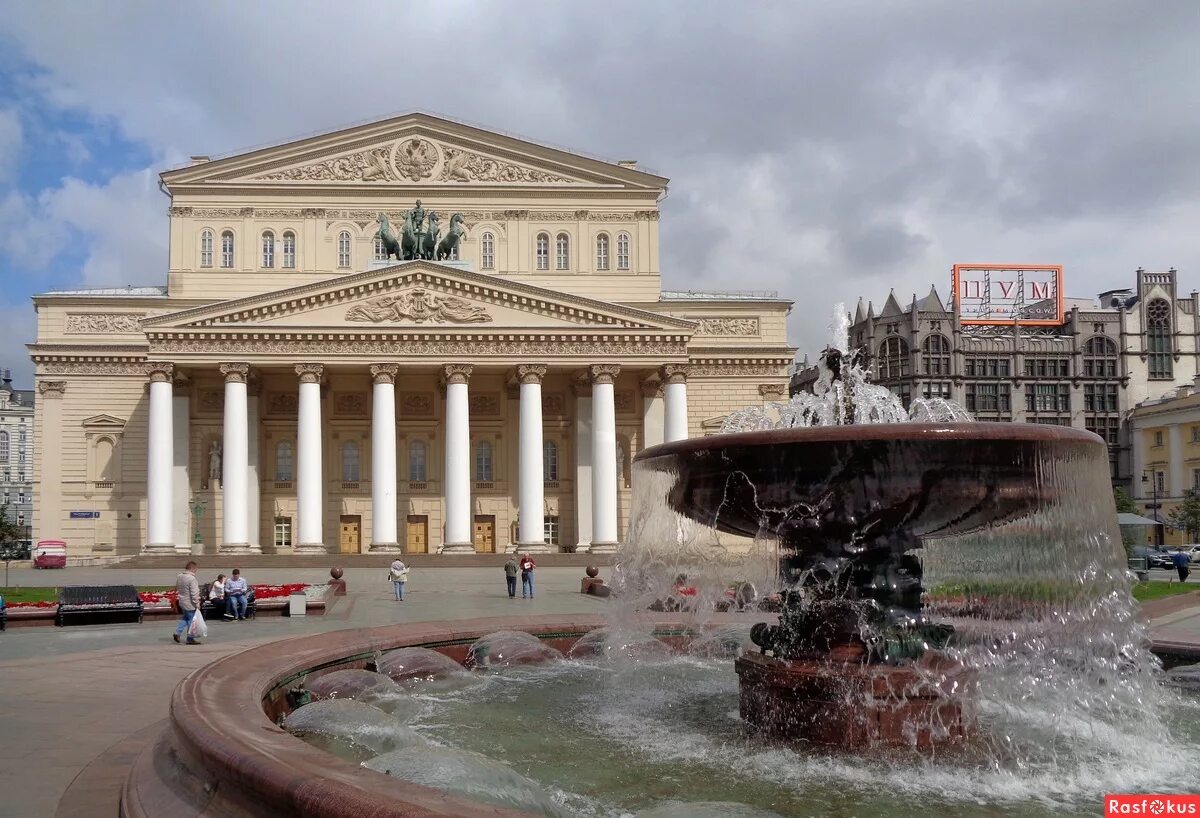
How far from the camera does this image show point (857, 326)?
83.3m

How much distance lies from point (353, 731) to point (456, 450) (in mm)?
34415

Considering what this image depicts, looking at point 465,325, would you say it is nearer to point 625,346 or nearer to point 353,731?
point 625,346

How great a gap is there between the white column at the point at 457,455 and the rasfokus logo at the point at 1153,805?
3604 cm

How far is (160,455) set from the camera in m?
41.3

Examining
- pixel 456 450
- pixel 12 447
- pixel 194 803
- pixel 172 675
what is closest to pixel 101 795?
pixel 194 803

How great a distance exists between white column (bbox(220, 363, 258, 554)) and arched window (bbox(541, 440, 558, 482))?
41.7 ft

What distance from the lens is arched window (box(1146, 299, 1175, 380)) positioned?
78375 millimetres

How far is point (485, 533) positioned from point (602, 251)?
14.4 m

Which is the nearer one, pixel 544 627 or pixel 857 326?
pixel 544 627

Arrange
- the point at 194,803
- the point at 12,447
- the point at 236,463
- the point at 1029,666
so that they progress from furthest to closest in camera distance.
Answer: the point at 12,447 < the point at 236,463 < the point at 1029,666 < the point at 194,803

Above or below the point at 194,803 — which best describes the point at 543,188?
above

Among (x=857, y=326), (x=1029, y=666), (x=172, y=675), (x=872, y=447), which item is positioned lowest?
(x=172, y=675)

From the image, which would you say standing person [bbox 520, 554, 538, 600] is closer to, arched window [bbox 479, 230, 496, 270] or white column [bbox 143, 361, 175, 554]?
white column [bbox 143, 361, 175, 554]

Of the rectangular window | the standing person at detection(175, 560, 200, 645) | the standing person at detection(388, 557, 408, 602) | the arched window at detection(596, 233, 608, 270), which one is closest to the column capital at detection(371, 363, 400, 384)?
the rectangular window
